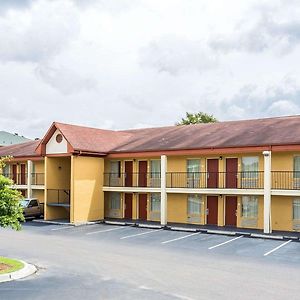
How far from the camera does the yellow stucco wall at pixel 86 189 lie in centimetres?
2798

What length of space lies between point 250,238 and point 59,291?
13.3m

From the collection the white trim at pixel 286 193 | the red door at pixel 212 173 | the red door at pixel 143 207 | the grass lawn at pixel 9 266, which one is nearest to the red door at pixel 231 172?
the red door at pixel 212 173

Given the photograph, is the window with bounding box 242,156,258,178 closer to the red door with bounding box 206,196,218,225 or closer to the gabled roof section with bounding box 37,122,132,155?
the red door with bounding box 206,196,218,225

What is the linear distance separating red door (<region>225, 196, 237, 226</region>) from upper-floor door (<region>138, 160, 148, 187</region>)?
605 centimetres

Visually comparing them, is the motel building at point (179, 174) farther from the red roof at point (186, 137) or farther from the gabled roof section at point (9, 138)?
the gabled roof section at point (9, 138)

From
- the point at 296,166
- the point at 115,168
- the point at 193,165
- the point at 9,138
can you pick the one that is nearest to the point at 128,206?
the point at 115,168

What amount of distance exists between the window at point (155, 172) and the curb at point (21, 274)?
15241mm

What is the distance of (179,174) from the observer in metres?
27.9

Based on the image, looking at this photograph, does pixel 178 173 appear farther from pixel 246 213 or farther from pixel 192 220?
pixel 246 213

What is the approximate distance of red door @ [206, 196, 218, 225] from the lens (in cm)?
2656

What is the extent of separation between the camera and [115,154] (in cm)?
2969

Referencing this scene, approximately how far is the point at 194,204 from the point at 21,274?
52.5 feet

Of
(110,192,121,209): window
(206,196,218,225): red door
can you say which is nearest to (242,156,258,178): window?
(206,196,218,225): red door

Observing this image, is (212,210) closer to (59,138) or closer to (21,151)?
(59,138)
